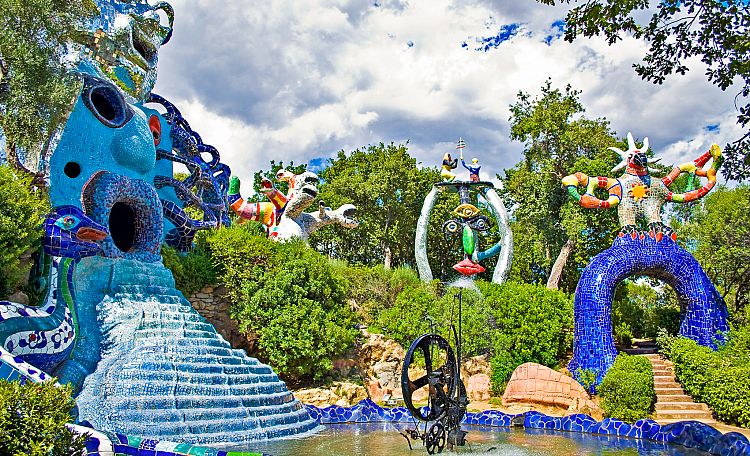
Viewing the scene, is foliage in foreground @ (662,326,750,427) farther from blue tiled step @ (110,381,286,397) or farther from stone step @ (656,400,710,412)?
blue tiled step @ (110,381,286,397)

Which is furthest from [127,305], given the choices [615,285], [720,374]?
[720,374]

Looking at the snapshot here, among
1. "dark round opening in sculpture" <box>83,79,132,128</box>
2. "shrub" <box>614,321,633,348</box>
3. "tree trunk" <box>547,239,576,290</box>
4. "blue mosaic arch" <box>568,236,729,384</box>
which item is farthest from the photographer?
"tree trunk" <box>547,239,576,290</box>

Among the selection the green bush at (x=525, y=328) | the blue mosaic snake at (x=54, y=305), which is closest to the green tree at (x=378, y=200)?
the green bush at (x=525, y=328)

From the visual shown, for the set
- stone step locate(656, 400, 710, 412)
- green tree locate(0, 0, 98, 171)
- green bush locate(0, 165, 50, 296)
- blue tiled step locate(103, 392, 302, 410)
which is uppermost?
green tree locate(0, 0, 98, 171)

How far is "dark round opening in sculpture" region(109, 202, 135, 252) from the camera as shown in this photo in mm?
14656

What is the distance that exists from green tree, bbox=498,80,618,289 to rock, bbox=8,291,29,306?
798 inches

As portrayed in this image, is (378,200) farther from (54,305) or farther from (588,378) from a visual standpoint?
(54,305)

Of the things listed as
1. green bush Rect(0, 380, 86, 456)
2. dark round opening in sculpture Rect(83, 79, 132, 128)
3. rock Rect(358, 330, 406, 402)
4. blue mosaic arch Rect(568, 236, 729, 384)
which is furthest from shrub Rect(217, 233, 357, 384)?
green bush Rect(0, 380, 86, 456)

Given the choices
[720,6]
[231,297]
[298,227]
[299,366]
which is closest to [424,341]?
[720,6]

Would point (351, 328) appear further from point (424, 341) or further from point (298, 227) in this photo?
point (424, 341)

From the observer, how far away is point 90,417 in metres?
9.38

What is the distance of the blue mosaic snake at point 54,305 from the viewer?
9297 mm

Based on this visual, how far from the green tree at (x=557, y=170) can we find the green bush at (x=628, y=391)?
10744 millimetres

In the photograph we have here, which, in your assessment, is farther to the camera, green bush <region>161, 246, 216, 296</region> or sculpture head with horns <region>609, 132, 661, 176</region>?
sculpture head with horns <region>609, 132, 661, 176</region>
